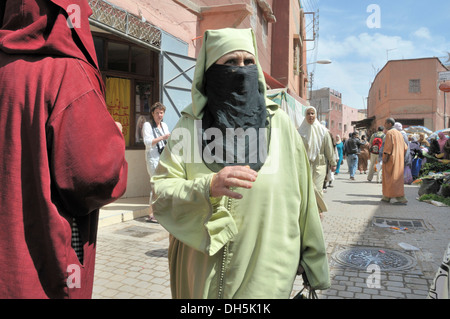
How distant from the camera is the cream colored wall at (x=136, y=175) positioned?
7570mm

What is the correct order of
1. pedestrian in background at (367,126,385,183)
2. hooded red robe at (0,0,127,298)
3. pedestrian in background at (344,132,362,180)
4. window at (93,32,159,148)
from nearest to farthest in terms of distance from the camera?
hooded red robe at (0,0,127,298) → window at (93,32,159,148) → pedestrian in background at (367,126,385,183) → pedestrian in background at (344,132,362,180)

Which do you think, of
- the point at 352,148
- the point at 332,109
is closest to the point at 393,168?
the point at 352,148

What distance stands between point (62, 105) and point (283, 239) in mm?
1081

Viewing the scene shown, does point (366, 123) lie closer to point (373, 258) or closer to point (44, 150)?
point (373, 258)

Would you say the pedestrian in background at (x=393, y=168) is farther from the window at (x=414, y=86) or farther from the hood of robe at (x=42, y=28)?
the window at (x=414, y=86)

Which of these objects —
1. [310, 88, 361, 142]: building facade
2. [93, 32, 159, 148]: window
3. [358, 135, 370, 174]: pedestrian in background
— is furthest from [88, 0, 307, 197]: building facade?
[310, 88, 361, 142]: building facade

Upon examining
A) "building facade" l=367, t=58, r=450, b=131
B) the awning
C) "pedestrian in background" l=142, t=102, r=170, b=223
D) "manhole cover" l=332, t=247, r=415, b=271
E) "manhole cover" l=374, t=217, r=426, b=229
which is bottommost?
"manhole cover" l=332, t=247, r=415, b=271

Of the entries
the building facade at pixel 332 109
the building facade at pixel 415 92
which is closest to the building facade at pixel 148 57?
the building facade at pixel 415 92

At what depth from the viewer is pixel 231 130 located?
1.67 meters

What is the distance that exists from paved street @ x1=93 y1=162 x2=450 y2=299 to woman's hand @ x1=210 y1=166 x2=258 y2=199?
220 cm

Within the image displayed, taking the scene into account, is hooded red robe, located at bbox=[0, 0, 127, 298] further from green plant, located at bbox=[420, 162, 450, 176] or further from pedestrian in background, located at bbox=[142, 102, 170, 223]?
green plant, located at bbox=[420, 162, 450, 176]

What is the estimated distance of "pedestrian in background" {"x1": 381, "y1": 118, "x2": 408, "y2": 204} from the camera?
8.28 m

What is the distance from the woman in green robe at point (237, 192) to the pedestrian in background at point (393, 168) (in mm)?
7453
